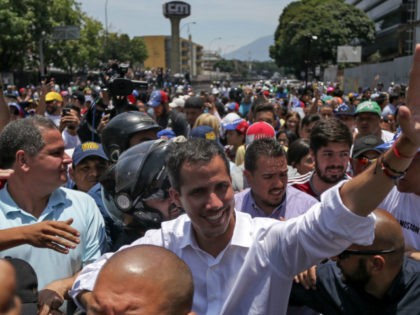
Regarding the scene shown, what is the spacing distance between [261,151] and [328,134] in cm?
66

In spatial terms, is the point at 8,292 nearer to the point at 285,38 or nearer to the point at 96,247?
the point at 96,247

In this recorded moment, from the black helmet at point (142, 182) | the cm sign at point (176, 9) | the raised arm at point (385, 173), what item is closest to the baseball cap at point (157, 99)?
the black helmet at point (142, 182)

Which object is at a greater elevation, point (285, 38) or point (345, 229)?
point (285, 38)

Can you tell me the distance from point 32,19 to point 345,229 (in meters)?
36.6

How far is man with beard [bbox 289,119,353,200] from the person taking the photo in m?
3.78

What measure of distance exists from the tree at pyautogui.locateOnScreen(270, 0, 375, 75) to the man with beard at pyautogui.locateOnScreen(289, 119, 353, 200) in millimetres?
54885

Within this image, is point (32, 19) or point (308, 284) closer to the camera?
point (308, 284)

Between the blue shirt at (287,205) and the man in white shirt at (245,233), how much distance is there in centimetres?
101

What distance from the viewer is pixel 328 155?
3814mm

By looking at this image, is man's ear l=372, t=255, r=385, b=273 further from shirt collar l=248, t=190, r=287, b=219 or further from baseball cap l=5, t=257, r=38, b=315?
baseball cap l=5, t=257, r=38, b=315

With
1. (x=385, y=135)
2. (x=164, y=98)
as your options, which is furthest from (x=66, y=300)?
(x=164, y=98)

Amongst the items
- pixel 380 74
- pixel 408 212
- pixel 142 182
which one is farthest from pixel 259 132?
pixel 380 74

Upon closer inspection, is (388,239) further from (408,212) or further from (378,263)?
(408,212)

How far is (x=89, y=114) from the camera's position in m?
5.73
